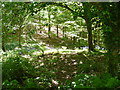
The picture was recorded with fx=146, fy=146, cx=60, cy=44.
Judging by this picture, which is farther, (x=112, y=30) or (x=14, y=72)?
(x=14, y=72)

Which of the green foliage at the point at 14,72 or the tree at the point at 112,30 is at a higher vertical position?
the tree at the point at 112,30

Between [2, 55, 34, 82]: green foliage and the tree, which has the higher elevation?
the tree

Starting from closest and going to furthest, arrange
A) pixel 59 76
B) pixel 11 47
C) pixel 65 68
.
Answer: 1. pixel 59 76
2. pixel 65 68
3. pixel 11 47

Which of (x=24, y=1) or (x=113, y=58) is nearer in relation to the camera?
(x=113, y=58)

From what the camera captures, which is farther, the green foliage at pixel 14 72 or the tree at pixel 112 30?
the green foliage at pixel 14 72

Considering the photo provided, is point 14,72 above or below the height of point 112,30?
below

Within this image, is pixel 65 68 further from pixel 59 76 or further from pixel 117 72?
pixel 117 72

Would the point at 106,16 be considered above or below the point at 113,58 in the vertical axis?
above

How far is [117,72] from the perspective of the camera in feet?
15.1

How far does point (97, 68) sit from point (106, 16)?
3.19 metres

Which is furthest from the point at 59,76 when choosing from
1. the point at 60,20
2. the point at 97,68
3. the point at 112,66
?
the point at 60,20

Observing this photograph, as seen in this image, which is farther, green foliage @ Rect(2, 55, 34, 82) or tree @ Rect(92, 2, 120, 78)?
green foliage @ Rect(2, 55, 34, 82)

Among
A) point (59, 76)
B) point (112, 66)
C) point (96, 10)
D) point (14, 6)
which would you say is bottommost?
point (59, 76)

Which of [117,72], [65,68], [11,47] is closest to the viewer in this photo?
[117,72]
